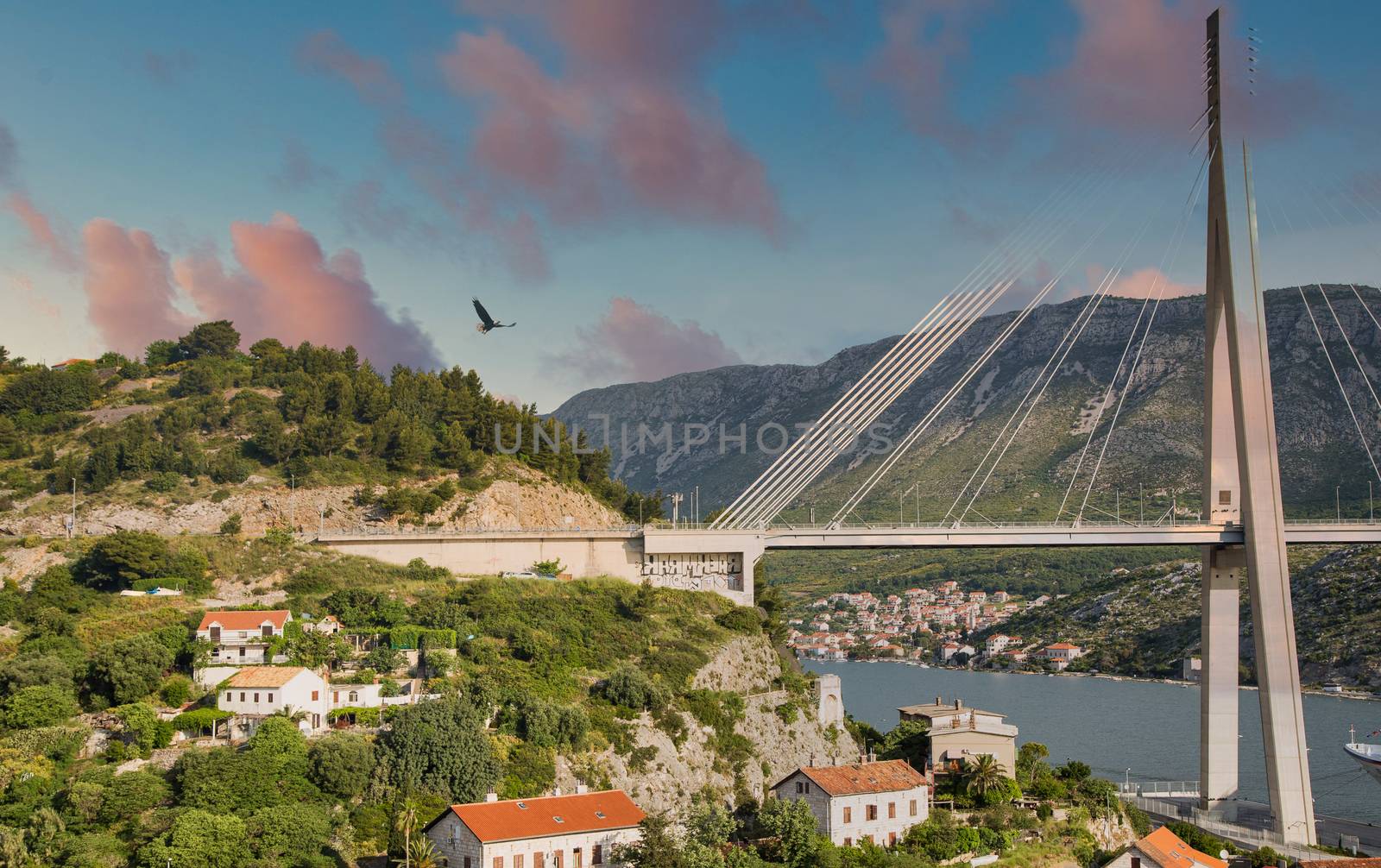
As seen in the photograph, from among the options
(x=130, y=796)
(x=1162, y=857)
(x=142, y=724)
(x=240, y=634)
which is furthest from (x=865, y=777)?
(x=142, y=724)

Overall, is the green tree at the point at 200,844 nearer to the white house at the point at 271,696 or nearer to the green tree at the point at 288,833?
the green tree at the point at 288,833

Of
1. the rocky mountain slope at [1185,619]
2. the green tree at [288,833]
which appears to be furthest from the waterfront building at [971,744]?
the rocky mountain slope at [1185,619]

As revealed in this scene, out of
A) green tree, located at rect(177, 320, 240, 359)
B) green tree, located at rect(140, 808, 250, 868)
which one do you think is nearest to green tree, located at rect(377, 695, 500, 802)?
green tree, located at rect(140, 808, 250, 868)

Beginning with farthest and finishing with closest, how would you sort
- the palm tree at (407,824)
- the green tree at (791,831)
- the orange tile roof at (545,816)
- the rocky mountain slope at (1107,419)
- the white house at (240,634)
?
the rocky mountain slope at (1107,419), the white house at (240,634), the green tree at (791,831), the orange tile roof at (545,816), the palm tree at (407,824)

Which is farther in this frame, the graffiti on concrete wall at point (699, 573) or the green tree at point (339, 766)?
the graffiti on concrete wall at point (699, 573)

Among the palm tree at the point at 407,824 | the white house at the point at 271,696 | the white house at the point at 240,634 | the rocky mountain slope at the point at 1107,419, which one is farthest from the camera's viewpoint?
the rocky mountain slope at the point at 1107,419

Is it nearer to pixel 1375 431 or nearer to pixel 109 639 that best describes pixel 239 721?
pixel 109 639

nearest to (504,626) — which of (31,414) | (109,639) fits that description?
(109,639)

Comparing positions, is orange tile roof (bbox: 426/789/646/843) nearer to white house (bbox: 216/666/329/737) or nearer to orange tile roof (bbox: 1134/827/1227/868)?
white house (bbox: 216/666/329/737)
